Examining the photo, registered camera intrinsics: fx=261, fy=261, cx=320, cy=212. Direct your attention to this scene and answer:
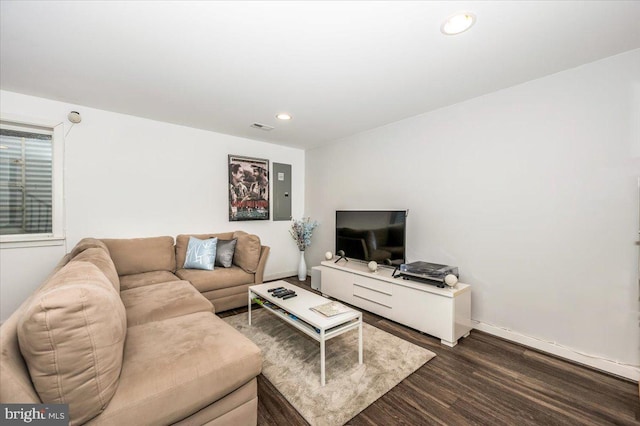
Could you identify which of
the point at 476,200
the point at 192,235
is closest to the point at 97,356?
the point at 192,235

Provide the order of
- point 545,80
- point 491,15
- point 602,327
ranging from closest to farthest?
point 491,15 → point 602,327 → point 545,80

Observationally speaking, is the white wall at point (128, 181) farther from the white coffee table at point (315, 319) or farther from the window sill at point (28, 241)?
the white coffee table at point (315, 319)

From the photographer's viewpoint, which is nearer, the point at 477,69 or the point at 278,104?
the point at 477,69

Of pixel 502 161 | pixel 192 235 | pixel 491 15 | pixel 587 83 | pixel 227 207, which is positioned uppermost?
pixel 491 15

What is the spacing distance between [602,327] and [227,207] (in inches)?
170

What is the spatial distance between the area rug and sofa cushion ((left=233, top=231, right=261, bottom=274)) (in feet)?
2.59

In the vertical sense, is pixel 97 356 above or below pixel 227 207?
below

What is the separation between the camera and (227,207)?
4.13m

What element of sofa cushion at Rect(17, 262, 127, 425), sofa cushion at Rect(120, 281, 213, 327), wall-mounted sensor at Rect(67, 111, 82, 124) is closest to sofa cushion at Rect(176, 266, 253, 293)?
sofa cushion at Rect(120, 281, 213, 327)

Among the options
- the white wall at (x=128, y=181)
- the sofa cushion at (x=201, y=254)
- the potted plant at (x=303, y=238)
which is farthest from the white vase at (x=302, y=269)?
the sofa cushion at (x=201, y=254)

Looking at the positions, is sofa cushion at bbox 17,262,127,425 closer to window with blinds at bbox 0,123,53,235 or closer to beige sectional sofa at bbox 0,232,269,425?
beige sectional sofa at bbox 0,232,269,425

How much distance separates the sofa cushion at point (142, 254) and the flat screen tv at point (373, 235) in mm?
2254

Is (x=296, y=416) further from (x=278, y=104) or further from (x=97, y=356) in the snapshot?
(x=278, y=104)

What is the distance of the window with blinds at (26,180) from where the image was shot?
2.71 m
